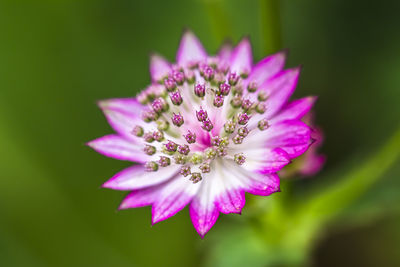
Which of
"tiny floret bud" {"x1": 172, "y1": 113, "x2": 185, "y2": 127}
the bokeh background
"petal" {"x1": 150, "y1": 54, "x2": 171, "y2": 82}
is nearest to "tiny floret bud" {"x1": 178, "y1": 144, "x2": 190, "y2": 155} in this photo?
"tiny floret bud" {"x1": 172, "y1": 113, "x2": 185, "y2": 127}

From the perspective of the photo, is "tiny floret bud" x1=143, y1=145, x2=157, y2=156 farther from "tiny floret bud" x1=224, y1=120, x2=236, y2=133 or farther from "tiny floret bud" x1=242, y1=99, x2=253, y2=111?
"tiny floret bud" x1=242, y1=99, x2=253, y2=111

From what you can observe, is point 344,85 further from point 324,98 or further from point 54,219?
point 54,219

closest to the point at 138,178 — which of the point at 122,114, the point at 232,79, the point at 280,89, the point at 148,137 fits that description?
the point at 148,137

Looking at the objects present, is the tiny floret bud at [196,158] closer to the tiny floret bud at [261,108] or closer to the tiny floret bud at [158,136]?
the tiny floret bud at [158,136]

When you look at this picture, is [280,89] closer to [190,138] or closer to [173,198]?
[190,138]

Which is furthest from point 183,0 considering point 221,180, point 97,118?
point 221,180

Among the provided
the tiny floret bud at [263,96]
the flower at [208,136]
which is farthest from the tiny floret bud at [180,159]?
the tiny floret bud at [263,96]
